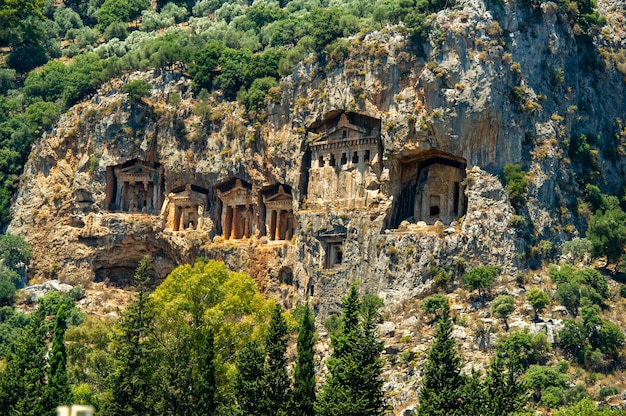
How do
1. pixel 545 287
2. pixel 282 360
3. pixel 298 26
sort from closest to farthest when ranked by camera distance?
pixel 282 360 → pixel 545 287 → pixel 298 26

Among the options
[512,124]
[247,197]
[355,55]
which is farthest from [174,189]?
[512,124]

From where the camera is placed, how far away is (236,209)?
336 feet

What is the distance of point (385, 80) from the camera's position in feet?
311

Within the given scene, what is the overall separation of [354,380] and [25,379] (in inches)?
668

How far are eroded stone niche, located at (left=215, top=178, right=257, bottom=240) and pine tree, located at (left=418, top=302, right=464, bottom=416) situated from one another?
33.4 meters

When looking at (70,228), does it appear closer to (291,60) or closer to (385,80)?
(291,60)

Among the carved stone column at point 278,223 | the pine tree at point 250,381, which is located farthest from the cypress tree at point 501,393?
the carved stone column at point 278,223

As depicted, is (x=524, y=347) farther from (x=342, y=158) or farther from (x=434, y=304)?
(x=342, y=158)

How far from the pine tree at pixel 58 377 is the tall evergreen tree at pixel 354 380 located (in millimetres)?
12939

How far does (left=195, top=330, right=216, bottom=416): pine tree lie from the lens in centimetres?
7119

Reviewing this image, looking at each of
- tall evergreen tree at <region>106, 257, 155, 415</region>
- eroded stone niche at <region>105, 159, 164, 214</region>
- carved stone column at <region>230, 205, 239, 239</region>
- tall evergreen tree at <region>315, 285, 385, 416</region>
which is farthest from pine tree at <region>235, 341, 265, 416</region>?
eroded stone niche at <region>105, 159, 164, 214</region>

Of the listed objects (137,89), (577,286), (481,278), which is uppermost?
(137,89)

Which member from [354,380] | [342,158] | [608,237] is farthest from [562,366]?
[342,158]

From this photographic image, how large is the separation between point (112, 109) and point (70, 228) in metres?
9.04
